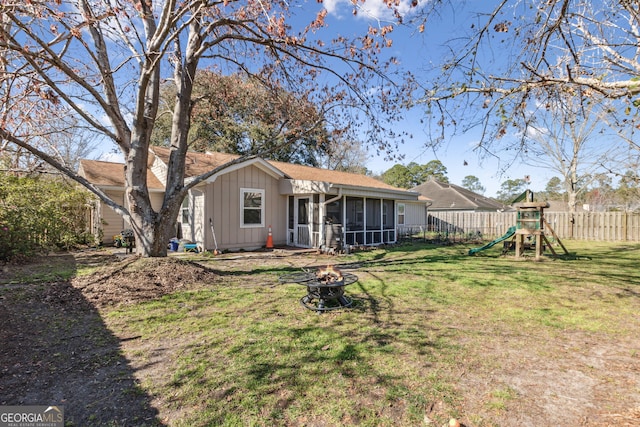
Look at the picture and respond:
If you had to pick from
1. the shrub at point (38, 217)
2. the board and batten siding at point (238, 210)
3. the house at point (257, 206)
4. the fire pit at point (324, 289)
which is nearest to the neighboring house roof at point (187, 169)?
the house at point (257, 206)

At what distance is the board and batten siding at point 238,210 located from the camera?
11.6m

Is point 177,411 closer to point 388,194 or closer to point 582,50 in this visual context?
point 582,50

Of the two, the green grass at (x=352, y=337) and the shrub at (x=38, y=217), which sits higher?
the shrub at (x=38, y=217)

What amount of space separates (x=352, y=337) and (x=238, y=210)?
9.20 meters

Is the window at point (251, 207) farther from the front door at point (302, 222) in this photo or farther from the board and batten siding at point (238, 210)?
the front door at point (302, 222)

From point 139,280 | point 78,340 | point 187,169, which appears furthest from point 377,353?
point 187,169

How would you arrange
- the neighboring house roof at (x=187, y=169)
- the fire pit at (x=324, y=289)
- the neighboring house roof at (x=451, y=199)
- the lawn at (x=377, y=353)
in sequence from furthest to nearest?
the neighboring house roof at (x=451, y=199) → the neighboring house roof at (x=187, y=169) → the fire pit at (x=324, y=289) → the lawn at (x=377, y=353)

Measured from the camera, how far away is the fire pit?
16.3ft

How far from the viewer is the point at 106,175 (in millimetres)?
13453

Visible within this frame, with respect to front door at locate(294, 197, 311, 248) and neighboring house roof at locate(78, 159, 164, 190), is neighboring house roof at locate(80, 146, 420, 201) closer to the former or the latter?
neighboring house roof at locate(78, 159, 164, 190)

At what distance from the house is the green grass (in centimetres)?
459

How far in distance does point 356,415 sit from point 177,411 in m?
1.42

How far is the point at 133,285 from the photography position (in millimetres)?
6020

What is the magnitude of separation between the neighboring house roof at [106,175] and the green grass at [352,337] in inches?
330
